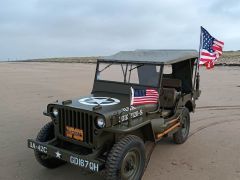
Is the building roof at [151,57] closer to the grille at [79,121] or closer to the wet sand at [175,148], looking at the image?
the grille at [79,121]

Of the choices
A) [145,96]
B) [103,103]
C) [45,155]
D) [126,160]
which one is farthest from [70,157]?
[145,96]

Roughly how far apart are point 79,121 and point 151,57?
2.04 metres

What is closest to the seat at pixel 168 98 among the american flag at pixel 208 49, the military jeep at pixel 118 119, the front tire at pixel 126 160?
the military jeep at pixel 118 119

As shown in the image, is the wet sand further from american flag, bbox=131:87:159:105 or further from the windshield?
the windshield

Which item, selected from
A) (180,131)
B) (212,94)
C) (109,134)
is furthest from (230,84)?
(109,134)

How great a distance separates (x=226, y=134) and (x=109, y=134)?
3725 millimetres

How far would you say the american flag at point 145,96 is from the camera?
5.36m

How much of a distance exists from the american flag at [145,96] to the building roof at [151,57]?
54 centimetres

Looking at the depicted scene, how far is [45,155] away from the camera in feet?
18.3

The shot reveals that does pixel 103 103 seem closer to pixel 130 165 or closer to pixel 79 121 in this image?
pixel 79 121

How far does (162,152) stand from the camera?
665cm

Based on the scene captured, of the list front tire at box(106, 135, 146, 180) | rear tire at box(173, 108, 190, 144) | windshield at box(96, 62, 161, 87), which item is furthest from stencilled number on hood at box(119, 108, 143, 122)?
rear tire at box(173, 108, 190, 144)

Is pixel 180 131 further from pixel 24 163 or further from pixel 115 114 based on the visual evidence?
pixel 24 163

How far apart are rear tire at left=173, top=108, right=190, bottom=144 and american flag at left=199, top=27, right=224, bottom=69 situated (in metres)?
1.28
